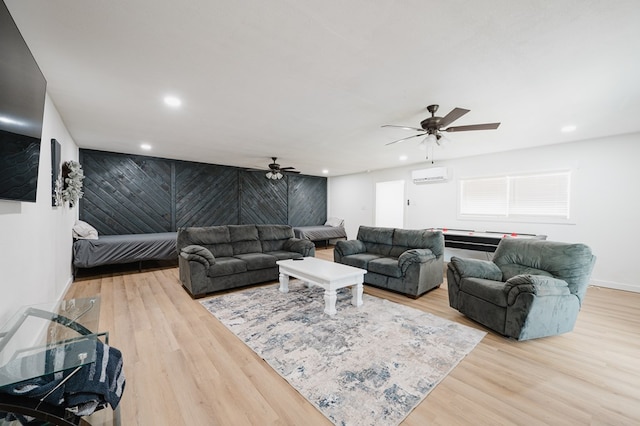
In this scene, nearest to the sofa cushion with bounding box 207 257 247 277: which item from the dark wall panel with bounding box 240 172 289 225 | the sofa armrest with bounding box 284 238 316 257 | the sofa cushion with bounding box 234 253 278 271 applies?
the sofa cushion with bounding box 234 253 278 271

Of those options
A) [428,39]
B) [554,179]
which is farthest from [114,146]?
[554,179]

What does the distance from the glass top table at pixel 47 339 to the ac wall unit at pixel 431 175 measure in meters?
6.26

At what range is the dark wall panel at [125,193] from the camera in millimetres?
5426

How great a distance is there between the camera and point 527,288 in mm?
2436

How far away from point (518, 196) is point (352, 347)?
4917 millimetres

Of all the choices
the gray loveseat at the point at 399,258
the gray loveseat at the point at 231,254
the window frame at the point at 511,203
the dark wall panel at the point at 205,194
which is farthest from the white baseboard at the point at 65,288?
the window frame at the point at 511,203

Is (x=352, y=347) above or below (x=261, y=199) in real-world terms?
below

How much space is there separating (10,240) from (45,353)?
1.07 m

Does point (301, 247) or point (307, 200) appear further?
point (307, 200)

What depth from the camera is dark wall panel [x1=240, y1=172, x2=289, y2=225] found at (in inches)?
302

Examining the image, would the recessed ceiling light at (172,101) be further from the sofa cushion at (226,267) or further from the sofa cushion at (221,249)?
the sofa cushion at (221,249)

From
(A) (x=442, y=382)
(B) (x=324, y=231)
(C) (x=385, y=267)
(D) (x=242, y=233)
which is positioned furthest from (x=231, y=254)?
(B) (x=324, y=231)

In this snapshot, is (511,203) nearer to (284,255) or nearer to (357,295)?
(357,295)

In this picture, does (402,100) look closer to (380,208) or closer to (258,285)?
(258,285)
